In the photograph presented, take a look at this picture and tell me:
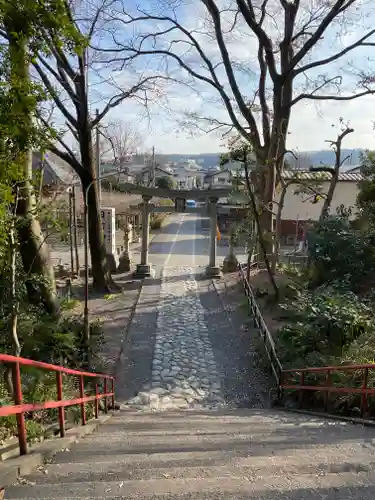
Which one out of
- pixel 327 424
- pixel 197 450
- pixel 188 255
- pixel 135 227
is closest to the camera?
pixel 197 450

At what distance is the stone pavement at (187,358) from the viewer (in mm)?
7676

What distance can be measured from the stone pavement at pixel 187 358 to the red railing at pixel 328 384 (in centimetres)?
97

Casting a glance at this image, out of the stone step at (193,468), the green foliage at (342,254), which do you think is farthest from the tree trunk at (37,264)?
the green foliage at (342,254)

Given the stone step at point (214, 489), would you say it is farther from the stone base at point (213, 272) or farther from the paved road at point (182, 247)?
the paved road at point (182, 247)

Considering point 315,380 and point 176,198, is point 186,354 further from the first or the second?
point 176,198

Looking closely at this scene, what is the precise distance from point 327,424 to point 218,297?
9058 mm

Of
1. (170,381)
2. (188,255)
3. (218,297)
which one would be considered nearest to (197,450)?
(170,381)

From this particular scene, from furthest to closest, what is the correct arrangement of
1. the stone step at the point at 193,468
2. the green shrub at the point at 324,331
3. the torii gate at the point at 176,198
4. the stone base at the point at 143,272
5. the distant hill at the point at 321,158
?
the distant hill at the point at 321,158 → the stone base at the point at 143,272 → the torii gate at the point at 176,198 → the green shrub at the point at 324,331 → the stone step at the point at 193,468

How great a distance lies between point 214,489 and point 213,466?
52cm

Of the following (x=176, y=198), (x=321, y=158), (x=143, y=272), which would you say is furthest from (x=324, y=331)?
(x=321, y=158)

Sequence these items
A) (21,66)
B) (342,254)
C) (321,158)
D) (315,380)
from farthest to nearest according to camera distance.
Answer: (321,158)
(342,254)
(315,380)
(21,66)

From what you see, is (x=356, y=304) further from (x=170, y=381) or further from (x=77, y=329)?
(x=77, y=329)

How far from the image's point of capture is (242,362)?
30.3ft

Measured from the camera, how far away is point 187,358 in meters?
9.43
